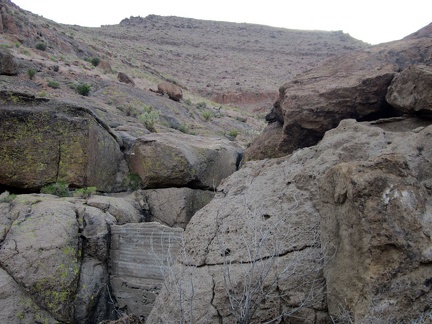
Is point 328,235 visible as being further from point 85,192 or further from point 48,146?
point 48,146

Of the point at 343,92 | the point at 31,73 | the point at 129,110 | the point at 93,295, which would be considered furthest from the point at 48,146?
the point at 31,73

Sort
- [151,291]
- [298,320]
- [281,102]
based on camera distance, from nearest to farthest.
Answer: [298,320] < [151,291] < [281,102]

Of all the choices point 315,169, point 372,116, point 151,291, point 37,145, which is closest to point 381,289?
point 315,169

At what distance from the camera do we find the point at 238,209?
16.3 feet

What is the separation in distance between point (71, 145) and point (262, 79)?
41478 mm

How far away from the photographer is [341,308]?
10.4ft

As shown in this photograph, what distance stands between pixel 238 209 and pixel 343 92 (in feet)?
7.55

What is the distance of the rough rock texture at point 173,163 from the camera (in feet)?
28.2

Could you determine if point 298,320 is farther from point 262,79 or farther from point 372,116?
point 262,79

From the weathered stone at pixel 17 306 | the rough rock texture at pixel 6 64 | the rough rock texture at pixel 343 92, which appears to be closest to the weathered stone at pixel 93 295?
the weathered stone at pixel 17 306

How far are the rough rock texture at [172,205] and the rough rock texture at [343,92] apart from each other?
215cm

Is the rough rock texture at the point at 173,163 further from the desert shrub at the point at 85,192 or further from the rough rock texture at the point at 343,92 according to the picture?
the rough rock texture at the point at 343,92

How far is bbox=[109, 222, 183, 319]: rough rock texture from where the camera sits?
21.0ft

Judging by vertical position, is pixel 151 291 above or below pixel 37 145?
below
